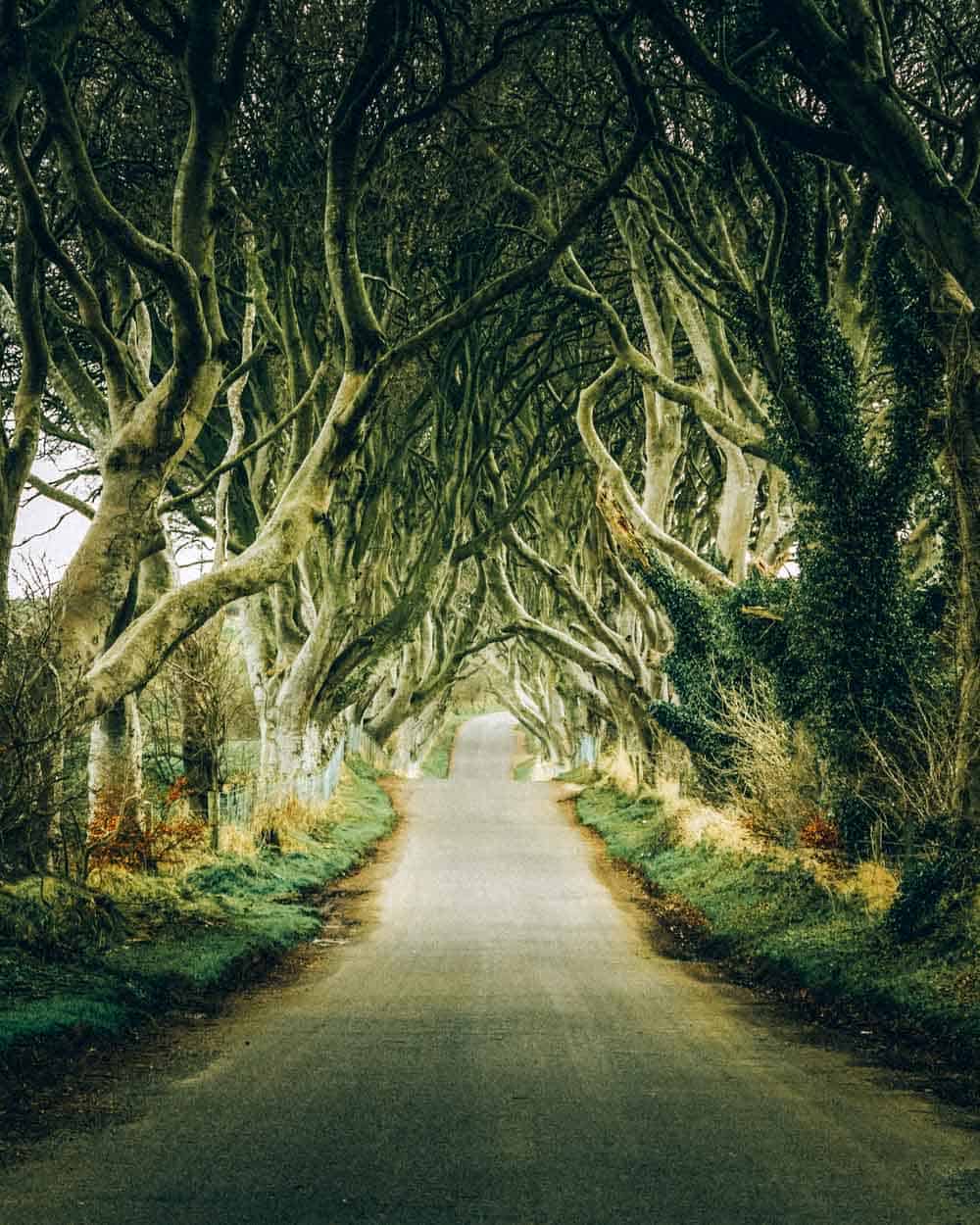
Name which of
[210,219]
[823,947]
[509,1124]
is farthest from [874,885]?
[210,219]

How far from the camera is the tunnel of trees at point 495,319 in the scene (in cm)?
960

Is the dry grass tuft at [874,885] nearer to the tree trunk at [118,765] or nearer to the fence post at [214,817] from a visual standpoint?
the tree trunk at [118,765]

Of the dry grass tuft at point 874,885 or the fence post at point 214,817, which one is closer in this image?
the dry grass tuft at point 874,885

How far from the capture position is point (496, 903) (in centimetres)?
1579

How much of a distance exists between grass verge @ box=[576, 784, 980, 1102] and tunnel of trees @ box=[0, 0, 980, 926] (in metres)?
0.75

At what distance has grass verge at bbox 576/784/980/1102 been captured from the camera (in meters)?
8.23

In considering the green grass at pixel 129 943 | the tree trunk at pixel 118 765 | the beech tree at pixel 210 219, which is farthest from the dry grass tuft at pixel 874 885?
the tree trunk at pixel 118 765

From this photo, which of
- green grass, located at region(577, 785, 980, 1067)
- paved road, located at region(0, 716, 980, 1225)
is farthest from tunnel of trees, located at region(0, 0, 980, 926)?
paved road, located at region(0, 716, 980, 1225)

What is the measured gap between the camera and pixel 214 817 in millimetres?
15523

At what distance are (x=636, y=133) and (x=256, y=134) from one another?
4.12m

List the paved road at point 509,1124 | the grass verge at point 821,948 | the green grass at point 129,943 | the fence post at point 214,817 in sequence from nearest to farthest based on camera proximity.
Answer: the paved road at point 509,1124
the green grass at point 129,943
the grass verge at point 821,948
the fence post at point 214,817

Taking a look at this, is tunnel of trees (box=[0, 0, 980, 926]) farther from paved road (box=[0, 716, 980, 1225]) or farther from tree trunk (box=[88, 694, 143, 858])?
paved road (box=[0, 716, 980, 1225])

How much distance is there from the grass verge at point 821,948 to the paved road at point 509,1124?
0.68 meters

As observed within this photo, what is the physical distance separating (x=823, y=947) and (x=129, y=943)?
19.3 ft
